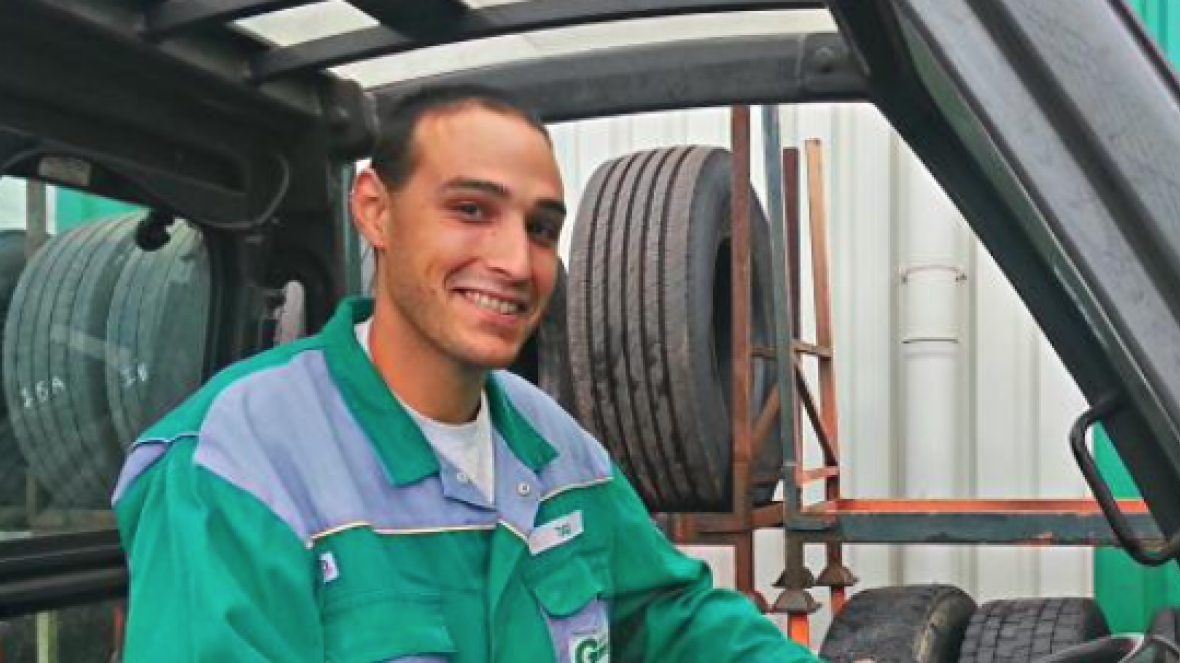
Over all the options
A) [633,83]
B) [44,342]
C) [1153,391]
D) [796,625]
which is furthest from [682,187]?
[1153,391]

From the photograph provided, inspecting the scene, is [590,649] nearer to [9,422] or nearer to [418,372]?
[418,372]

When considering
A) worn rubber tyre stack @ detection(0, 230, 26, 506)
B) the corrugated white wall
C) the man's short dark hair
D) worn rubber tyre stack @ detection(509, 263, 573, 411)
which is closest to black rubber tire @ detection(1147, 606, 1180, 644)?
the man's short dark hair

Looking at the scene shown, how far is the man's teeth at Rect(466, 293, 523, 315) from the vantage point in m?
1.48

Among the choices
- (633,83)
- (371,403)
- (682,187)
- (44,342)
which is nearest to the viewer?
(371,403)

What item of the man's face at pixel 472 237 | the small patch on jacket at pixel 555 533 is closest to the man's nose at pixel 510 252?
the man's face at pixel 472 237

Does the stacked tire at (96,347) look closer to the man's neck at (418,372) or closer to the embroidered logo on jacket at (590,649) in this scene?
the man's neck at (418,372)

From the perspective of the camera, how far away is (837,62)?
2.06 metres

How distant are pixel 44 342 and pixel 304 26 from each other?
2.02 ft

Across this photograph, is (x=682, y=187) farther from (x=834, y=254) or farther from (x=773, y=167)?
(x=834, y=254)

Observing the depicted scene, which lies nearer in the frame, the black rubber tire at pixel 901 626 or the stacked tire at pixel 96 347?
the stacked tire at pixel 96 347

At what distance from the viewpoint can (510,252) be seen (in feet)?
4.85

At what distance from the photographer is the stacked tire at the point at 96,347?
1.98 metres

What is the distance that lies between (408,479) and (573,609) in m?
0.27

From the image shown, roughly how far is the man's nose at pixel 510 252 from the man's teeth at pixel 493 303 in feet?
0.10
